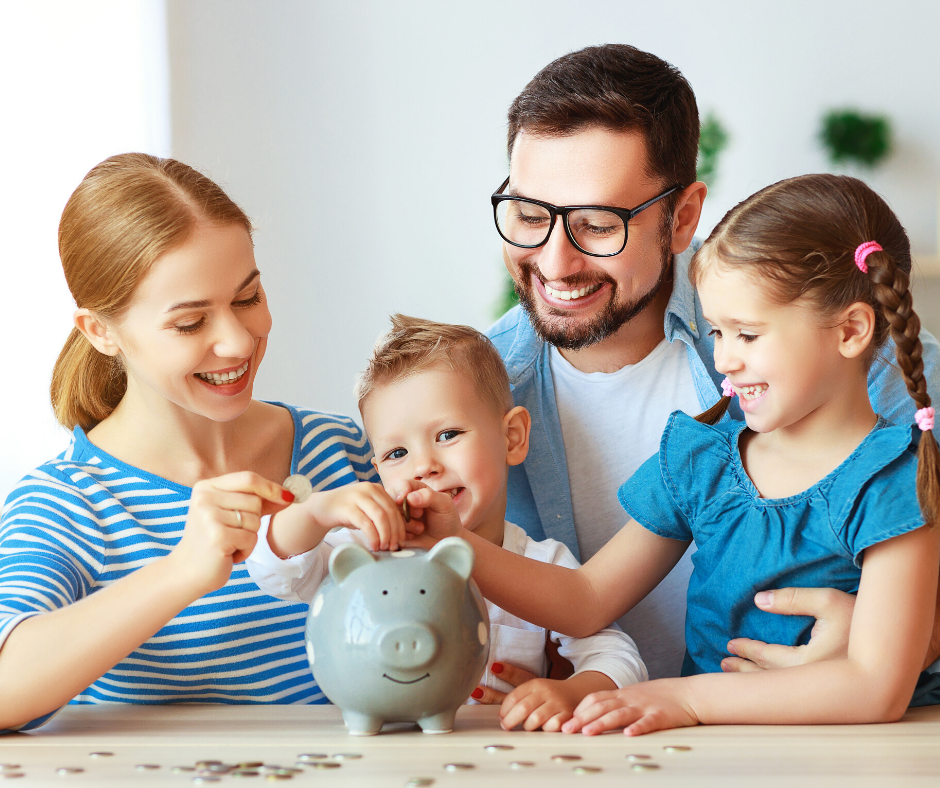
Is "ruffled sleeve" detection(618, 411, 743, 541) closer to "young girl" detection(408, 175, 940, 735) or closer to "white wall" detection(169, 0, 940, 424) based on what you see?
"young girl" detection(408, 175, 940, 735)

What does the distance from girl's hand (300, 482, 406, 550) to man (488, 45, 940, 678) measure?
0.66 m

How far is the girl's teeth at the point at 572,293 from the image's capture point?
157 centimetres

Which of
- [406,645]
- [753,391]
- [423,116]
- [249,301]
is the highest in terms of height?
[423,116]

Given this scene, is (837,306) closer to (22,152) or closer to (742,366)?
(742,366)

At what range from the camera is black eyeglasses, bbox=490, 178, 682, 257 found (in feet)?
4.93

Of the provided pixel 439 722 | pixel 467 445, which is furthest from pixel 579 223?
pixel 439 722

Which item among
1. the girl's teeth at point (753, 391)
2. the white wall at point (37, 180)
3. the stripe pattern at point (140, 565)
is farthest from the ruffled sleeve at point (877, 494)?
the white wall at point (37, 180)

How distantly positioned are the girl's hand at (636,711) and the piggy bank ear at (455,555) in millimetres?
190

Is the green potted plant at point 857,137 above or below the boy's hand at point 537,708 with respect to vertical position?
above

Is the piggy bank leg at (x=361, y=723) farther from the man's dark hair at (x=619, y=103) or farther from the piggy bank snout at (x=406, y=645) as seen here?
the man's dark hair at (x=619, y=103)

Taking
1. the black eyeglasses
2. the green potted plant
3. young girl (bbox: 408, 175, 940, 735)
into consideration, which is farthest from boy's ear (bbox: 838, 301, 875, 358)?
the green potted plant

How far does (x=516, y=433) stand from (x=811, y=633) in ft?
1.67

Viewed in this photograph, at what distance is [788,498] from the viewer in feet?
3.67

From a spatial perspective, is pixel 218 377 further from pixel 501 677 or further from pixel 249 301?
pixel 501 677
